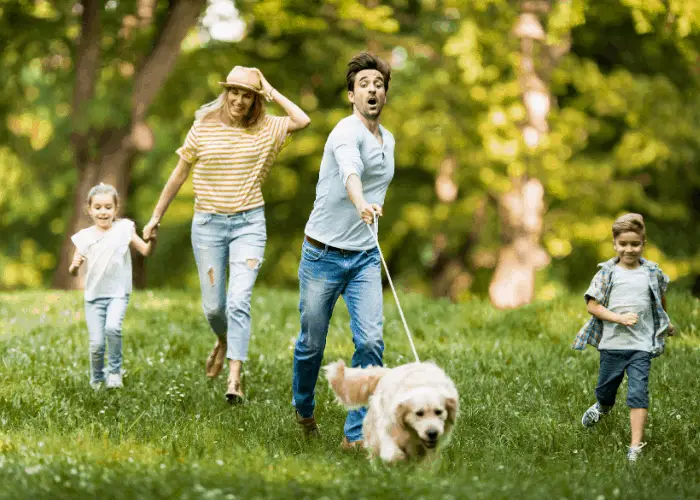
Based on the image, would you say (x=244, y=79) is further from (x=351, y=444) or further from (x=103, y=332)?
(x=351, y=444)

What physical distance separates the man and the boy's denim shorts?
5.37ft

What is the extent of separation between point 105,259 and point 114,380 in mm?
1011

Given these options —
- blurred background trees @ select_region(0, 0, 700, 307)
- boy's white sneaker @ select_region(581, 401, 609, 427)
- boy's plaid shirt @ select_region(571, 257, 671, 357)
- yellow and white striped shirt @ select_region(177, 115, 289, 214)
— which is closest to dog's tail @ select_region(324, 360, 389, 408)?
boy's plaid shirt @ select_region(571, 257, 671, 357)

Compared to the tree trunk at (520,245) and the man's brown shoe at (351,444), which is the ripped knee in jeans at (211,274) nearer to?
the man's brown shoe at (351,444)

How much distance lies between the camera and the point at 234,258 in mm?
7691

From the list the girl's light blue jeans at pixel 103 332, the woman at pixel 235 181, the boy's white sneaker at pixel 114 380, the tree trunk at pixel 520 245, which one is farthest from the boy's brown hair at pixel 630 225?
the tree trunk at pixel 520 245

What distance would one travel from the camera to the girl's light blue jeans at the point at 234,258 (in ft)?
24.8

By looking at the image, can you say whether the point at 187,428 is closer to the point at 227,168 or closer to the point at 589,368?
the point at 227,168

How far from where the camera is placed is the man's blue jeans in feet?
19.8

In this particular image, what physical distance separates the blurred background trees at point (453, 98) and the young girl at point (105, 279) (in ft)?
32.0

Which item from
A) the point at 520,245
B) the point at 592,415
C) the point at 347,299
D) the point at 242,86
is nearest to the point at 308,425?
the point at 347,299

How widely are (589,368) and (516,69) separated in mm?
10770

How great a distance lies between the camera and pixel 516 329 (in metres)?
10.4

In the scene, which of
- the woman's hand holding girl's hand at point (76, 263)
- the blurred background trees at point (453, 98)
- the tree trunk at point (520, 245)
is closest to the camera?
the woman's hand holding girl's hand at point (76, 263)
